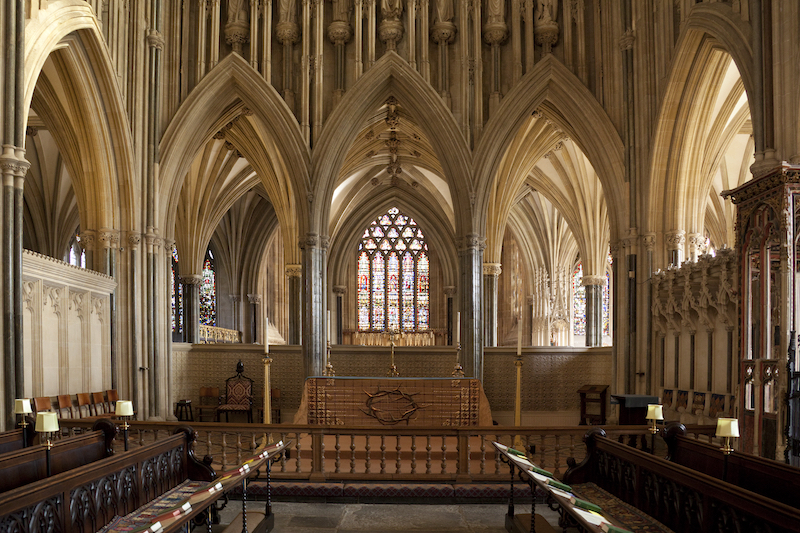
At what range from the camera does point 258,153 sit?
61.5ft

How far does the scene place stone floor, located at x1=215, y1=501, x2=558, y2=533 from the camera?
21.7ft

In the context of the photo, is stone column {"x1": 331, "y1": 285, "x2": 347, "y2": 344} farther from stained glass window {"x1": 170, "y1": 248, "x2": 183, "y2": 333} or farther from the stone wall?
the stone wall

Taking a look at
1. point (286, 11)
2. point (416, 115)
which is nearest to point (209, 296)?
point (286, 11)

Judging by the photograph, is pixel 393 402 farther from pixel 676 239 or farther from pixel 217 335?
pixel 217 335

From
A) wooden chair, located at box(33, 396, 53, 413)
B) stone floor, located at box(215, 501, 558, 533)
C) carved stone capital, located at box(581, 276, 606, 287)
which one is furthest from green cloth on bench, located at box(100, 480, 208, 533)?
carved stone capital, located at box(581, 276, 606, 287)

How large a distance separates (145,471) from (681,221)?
418 inches

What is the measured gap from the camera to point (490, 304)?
2033 centimetres

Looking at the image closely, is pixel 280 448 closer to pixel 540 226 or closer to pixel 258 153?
pixel 258 153

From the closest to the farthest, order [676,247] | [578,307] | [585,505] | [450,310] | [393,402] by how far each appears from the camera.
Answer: [585,505] < [393,402] < [676,247] < [450,310] < [578,307]

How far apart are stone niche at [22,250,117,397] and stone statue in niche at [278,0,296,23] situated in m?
6.40

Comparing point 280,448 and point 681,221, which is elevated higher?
point 681,221

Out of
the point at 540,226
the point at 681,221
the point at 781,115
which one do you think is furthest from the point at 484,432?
the point at 540,226

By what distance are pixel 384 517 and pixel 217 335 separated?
19.4 m

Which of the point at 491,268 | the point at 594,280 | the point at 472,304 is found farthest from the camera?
the point at 594,280
